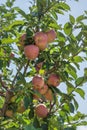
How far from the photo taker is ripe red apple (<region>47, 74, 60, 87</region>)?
145 inches

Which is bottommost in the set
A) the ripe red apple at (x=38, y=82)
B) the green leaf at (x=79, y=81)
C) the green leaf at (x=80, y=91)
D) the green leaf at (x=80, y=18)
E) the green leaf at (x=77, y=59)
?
the green leaf at (x=80, y=91)

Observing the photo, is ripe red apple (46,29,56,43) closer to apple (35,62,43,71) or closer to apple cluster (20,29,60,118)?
apple cluster (20,29,60,118)

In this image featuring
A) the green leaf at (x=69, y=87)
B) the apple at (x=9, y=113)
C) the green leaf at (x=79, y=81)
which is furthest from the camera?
the green leaf at (x=79, y=81)

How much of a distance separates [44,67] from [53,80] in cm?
34

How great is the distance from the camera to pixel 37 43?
3639 millimetres

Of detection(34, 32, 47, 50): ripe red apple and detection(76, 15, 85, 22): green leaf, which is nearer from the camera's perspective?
detection(34, 32, 47, 50): ripe red apple

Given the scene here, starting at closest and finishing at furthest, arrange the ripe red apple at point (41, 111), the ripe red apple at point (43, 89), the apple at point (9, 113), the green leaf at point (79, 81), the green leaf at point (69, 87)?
the ripe red apple at point (43, 89) < the ripe red apple at point (41, 111) < the apple at point (9, 113) < the green leaf at point (69, 87) < the green leaf at point (79, 81)

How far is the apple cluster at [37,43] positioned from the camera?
353cm

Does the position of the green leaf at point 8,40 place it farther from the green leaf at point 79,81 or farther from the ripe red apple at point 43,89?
the green leaf at point 79,81

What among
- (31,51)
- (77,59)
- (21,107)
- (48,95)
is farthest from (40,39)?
A: (21,107)

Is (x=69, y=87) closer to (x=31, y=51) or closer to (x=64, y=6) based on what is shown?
(x=31, y=51)

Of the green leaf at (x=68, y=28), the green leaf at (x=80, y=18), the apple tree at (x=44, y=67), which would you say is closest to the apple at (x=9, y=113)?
the apple tree at (x=44, y=67)

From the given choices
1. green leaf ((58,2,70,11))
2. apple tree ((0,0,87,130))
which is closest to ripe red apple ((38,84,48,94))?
apple tree ((0,0,87,130))

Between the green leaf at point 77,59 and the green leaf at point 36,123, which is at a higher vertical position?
the green leaf at point 77,59
